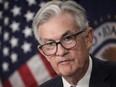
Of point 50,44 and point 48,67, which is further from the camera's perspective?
point 48,67

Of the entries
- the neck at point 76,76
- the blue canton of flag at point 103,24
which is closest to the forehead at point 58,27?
the neck at point 76,76

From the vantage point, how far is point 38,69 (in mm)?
3051

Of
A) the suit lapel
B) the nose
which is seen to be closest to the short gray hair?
the nose

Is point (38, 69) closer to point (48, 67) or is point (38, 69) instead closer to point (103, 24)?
point (48, 67)

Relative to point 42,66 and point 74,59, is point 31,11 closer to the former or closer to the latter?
point 42,66

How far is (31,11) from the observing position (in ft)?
9.91

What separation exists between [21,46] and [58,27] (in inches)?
69.2

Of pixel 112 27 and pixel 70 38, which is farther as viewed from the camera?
pixel 112 27

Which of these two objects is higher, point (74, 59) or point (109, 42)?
point (74, 59)

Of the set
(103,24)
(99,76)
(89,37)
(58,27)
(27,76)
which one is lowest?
(27,76)

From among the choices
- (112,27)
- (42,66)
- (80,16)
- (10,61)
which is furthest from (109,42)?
(80,16)

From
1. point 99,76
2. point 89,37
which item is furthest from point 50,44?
point 99,76

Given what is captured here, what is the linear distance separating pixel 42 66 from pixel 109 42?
0.67 meters

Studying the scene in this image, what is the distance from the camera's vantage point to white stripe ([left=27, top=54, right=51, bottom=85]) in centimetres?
303
